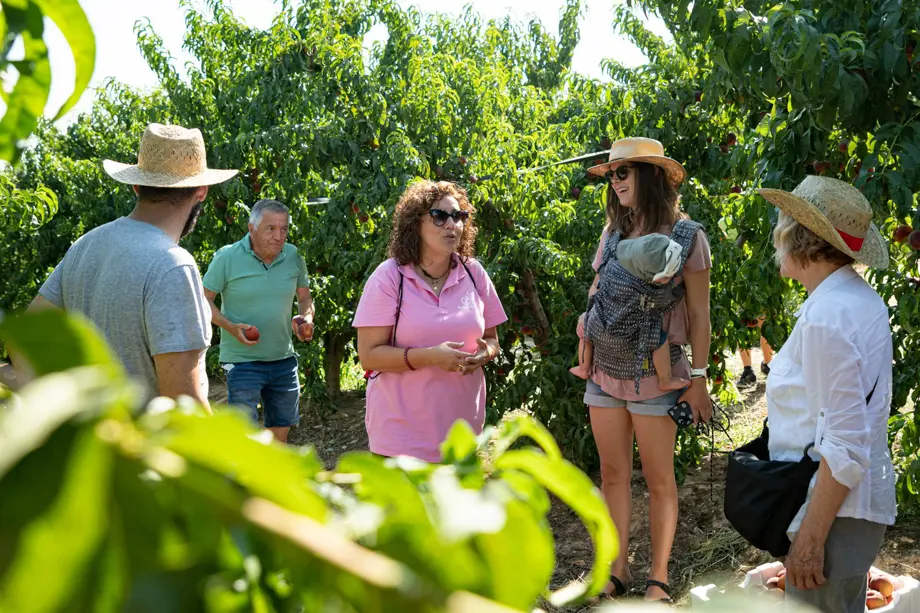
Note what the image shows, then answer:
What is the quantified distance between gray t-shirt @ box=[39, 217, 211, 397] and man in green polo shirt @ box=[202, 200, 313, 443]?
2.45 meters

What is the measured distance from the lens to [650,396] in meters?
3.37

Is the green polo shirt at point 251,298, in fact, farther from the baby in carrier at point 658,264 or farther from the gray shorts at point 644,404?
the baby in carrier at point 658,264

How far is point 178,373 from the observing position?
6.59 ft

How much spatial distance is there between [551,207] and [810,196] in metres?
2.42

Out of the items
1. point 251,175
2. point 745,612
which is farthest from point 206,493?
point 251,175

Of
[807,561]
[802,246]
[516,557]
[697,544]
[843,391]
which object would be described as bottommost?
[697,544]

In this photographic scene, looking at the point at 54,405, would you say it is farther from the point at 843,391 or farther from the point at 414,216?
the point at 414,216

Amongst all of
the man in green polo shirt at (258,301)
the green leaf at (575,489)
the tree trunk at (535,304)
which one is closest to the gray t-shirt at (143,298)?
the green leaf at (575,489)

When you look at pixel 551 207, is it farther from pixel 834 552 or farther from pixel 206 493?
pixel 206 493

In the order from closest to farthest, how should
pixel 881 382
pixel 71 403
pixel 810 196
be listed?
pixel 71 403, pixel 881 382, pixel 810 196

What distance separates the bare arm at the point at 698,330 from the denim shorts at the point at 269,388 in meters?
2.23

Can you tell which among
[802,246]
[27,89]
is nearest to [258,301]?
[802,246]

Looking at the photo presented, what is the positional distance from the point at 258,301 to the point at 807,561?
3114mm

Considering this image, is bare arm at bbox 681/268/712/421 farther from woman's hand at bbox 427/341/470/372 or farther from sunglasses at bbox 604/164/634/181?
woman's hand at bbox 427/341/470/372
